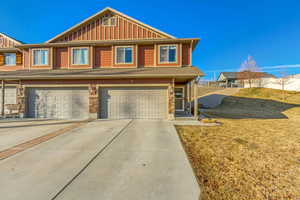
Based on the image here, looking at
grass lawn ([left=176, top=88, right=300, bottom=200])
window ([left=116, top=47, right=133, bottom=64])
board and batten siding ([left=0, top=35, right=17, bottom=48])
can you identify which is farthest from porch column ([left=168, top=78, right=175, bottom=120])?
board and batten siding ([left=0, top=35, right=17, bottom=48])

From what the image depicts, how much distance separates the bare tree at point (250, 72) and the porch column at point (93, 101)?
3102 cm

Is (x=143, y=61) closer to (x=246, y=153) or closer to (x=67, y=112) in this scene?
(x=67, y=112)

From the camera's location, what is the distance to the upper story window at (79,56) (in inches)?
388

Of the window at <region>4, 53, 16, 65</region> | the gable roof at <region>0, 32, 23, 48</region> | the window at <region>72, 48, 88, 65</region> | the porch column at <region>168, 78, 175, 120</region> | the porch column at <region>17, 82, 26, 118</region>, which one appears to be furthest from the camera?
the gable roof at <region>0, 32, 23, 48</region>

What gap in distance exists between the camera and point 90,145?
4.39 metres

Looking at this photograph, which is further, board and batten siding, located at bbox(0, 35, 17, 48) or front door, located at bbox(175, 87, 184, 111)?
board and batten siding, located at bbox(0, 35, 17, 48)

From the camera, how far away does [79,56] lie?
390 inches

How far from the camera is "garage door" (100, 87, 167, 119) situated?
8750 mm

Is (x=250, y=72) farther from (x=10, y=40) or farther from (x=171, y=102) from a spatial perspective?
(x=10, y=40)

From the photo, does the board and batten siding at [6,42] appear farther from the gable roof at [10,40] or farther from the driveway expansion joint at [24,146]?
the driveway expansion joint at [24,146]

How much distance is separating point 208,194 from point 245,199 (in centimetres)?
63

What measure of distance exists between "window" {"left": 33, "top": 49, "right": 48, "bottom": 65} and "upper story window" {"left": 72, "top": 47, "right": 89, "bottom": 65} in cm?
240

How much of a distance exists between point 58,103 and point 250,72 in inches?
1322

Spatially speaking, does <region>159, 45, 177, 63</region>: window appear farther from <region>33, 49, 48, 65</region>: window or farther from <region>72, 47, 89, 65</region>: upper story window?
<region>33, 49, 48, 65</region>: window
